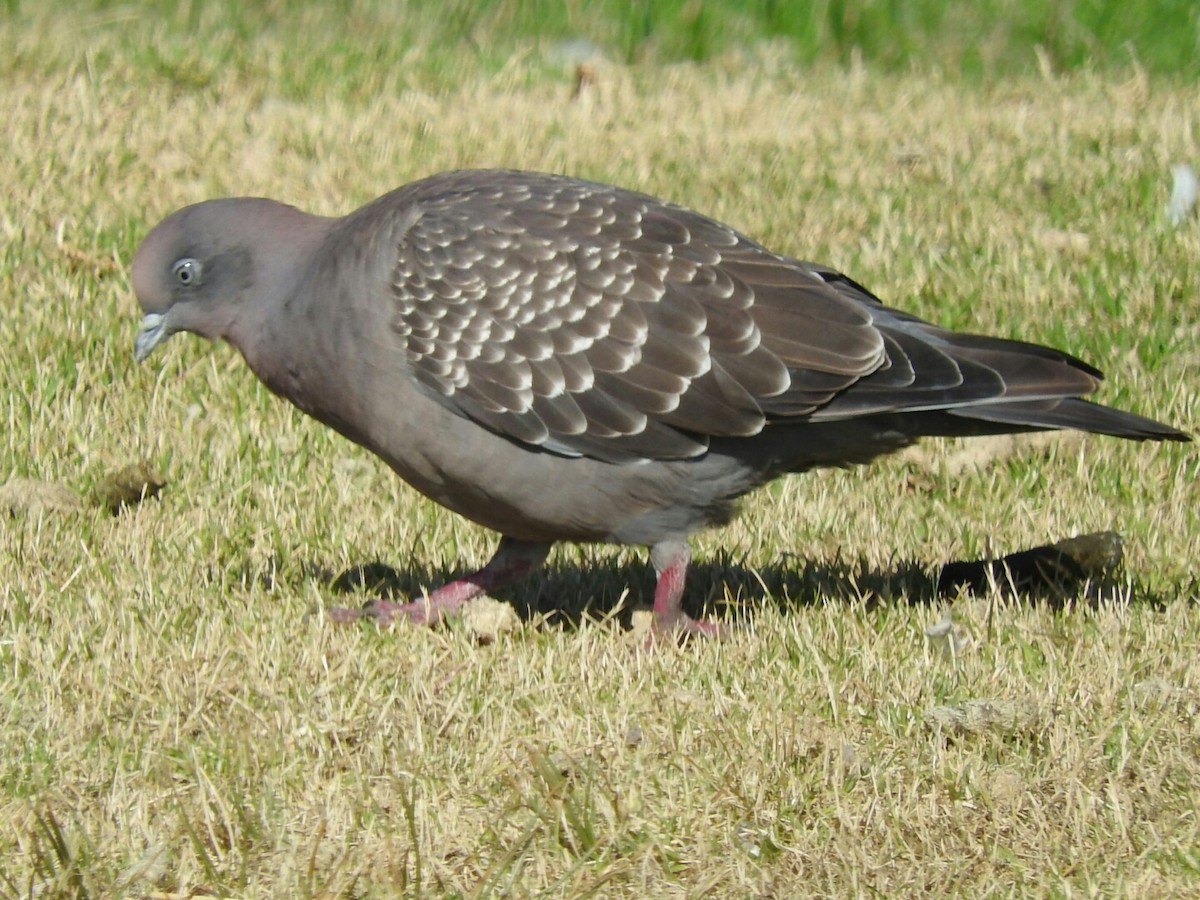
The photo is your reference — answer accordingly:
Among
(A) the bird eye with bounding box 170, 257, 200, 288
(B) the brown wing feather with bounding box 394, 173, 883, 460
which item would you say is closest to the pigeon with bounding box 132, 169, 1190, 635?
(B) the brown wing feather with bounding box 394, 173, 883, 460

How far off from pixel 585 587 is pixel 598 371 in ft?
3.10

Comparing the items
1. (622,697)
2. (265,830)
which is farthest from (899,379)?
(265,830)

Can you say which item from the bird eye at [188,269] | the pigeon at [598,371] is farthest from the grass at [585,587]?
the bird eye at [188,269]

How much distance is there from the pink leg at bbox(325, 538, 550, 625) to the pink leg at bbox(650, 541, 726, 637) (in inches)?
17.8

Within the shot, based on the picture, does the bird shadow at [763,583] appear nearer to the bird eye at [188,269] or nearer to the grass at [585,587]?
the grass at [585,587]

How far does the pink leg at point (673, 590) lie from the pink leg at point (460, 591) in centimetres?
45

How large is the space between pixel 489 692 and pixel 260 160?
4.34 m

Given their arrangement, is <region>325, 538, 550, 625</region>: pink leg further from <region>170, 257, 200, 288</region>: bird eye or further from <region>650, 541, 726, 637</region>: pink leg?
<region>170, 257, 200, 288</region>: bird eye

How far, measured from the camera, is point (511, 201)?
4574 mm

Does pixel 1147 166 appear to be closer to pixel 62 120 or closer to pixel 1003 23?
pixel 1003 23

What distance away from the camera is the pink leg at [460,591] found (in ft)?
14.9

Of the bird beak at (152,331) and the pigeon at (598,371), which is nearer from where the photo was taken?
the pigeon at (598,371)

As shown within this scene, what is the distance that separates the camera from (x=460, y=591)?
470cm

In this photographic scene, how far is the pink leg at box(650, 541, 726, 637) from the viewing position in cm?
453
